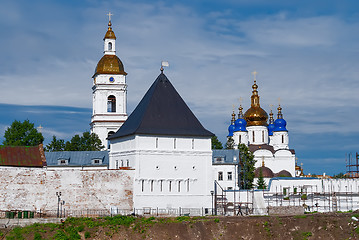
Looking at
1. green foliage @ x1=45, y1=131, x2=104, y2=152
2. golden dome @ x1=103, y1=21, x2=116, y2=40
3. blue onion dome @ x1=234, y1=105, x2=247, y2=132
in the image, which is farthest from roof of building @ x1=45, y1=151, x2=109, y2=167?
blue onion dome @ x1=234, y1=105, x2=247, y2=132

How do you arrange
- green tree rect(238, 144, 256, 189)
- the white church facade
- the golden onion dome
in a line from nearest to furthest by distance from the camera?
the white church facade < green tree rect(238, 144, 256, 189) < the golden onion dome

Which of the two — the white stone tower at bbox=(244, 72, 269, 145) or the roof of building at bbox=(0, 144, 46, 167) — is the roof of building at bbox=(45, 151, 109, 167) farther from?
the white stone tower at bbox=(244, 72, 269, 145)

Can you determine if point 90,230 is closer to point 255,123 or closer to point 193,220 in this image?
point 193,220

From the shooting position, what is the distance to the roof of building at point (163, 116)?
52.4 m

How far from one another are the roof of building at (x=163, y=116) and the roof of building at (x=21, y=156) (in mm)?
6913

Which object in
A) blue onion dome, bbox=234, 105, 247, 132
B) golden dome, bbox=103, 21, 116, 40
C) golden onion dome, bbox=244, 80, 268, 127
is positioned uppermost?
golden dome, bbox=103, 21, 116, 40

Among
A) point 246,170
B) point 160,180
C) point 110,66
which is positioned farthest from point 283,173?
point 160,180

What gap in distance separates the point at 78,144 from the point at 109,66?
36.4 ft

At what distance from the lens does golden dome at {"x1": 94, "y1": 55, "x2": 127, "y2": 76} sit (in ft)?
270

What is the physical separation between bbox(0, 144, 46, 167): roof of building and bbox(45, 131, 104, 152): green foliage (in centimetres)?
2412

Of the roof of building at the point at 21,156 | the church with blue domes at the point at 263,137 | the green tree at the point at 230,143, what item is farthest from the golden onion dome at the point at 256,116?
the roof of building at the point at 21,156

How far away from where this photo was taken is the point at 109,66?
271ft

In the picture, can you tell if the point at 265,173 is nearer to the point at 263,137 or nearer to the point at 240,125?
the point at 240,125

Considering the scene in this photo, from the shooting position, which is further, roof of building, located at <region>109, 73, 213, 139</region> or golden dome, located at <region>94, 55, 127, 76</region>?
golden dome, located at <region>94, 55, 127, 76</region>
